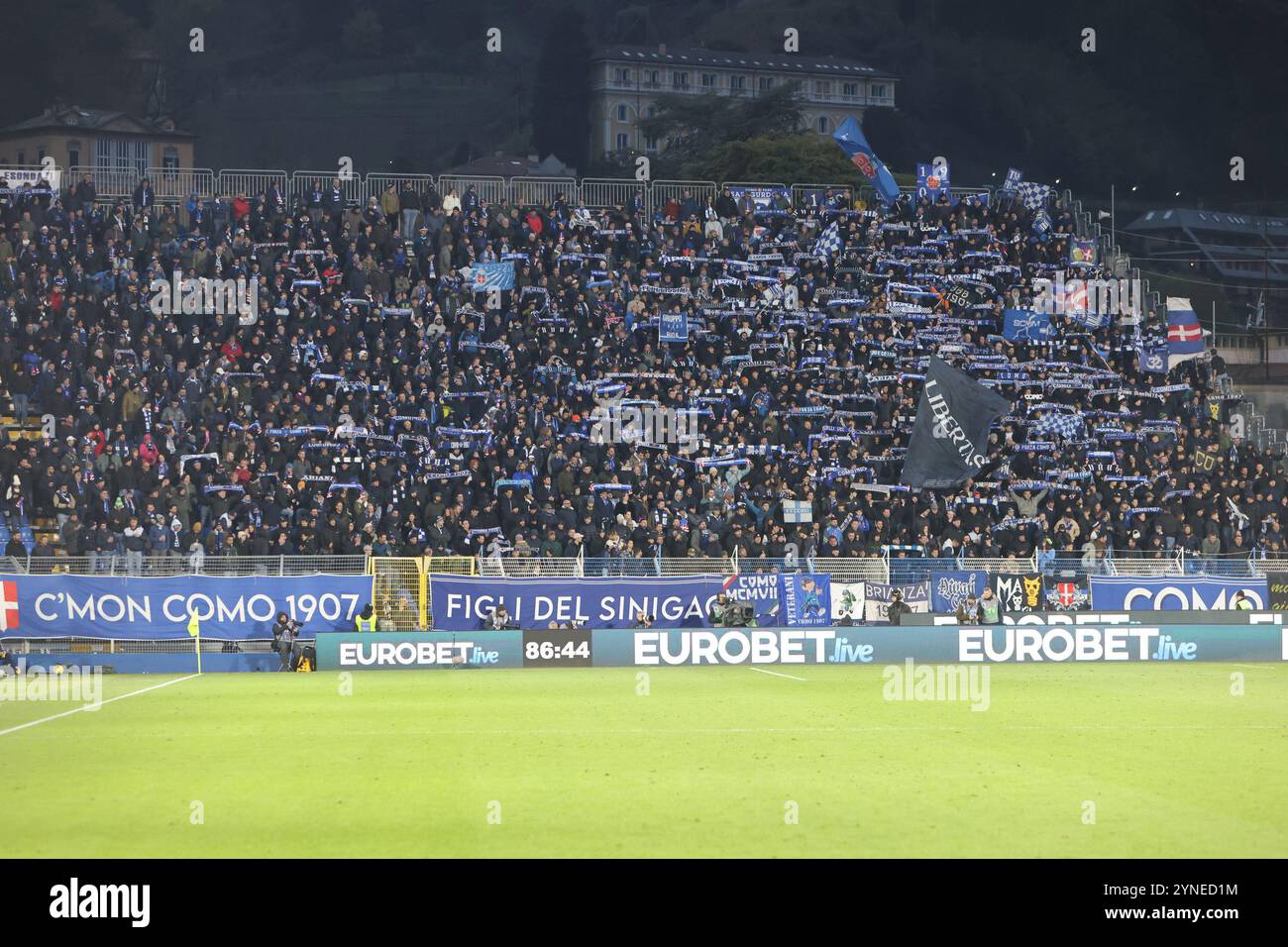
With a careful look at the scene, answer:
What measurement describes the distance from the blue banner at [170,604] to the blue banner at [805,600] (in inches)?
383

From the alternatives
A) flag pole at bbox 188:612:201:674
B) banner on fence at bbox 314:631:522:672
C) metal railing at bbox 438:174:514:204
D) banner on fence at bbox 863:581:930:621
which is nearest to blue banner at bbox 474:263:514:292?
metal railing at bbox 438:174:514:204

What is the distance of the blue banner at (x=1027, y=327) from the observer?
5091cm

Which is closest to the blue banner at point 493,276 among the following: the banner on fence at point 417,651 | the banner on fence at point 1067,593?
the banner on fence at point 417,651

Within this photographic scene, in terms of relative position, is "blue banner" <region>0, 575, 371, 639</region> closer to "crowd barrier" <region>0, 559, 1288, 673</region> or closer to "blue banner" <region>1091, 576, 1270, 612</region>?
"crowd barrier" <region>0, 559, 1288, 673</region>

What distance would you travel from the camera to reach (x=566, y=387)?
148 ft

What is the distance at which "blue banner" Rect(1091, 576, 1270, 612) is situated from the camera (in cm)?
3919

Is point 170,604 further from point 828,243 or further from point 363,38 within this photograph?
point 363,38

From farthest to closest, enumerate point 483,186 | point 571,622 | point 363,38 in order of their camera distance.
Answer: point 363,38 → point 483,186 → point 571,622

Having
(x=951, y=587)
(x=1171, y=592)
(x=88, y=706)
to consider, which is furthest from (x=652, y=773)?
(x=1171, y=592)

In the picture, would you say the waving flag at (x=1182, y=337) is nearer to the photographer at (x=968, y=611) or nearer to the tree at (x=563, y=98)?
the photographer at (x=968, y=611)

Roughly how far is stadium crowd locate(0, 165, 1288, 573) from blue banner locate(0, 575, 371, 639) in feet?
2.78

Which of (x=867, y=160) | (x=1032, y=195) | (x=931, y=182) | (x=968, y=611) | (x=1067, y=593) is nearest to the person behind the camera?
(x=968, y=611)

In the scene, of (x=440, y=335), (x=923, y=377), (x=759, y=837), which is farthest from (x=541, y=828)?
(x=923, y=377)

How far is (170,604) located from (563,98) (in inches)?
4437
